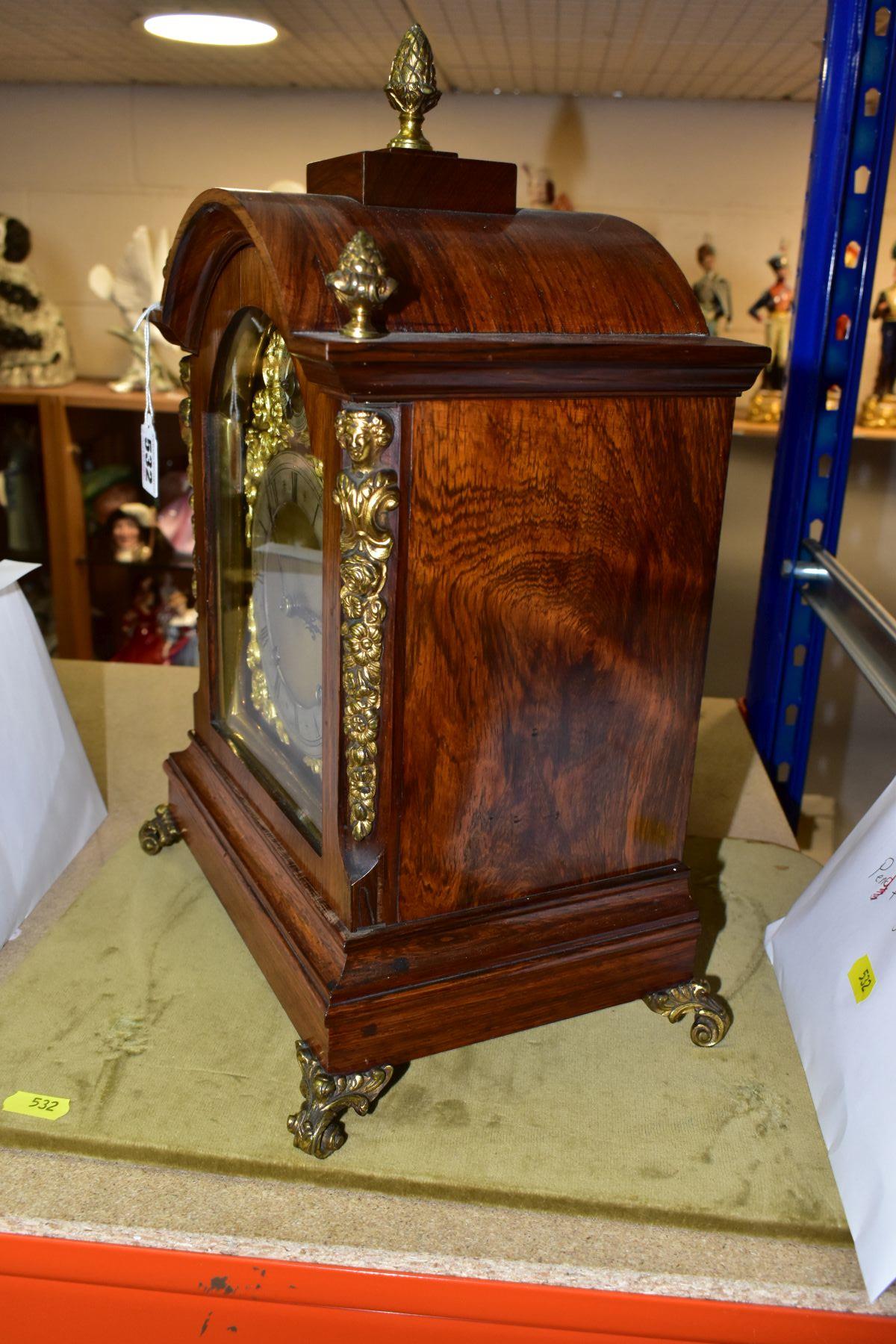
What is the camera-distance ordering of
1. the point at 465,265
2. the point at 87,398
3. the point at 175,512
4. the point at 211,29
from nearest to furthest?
the point at 465,265
the point at 211,29
the point at 87,398
the point at 175,512

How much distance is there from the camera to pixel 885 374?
6.25 feet

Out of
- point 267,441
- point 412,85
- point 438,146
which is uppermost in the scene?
point 438,146

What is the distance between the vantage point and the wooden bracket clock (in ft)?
2.26

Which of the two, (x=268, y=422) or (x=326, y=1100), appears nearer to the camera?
(x=326, y=1100)

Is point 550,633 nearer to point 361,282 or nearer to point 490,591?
point 490,591

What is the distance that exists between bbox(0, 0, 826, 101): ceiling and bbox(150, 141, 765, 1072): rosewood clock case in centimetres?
61

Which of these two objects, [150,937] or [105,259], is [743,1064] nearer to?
[150,937]

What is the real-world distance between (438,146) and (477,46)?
521 millimetres

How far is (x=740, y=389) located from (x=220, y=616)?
1.71 ft

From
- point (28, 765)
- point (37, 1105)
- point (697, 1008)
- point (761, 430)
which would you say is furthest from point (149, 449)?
point (761, 430)

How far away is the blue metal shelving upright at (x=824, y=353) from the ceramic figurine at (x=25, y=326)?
154 centimetres

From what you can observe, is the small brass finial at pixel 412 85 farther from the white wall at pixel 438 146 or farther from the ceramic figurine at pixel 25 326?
the ceramic figurine at pixel 25 326

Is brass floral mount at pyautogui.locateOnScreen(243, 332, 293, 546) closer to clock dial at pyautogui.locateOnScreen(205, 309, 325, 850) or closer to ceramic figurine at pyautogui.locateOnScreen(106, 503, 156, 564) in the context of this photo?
clock dial at pyautogui.locateOnScreen(205, 309, 325, 850)

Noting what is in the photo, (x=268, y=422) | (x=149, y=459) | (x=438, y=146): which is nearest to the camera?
(x=268, y=422)
